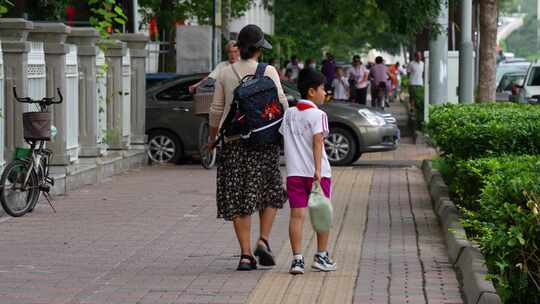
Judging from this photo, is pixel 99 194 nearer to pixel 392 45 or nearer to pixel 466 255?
pixel 466 255

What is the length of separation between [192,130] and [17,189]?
8.86 metres

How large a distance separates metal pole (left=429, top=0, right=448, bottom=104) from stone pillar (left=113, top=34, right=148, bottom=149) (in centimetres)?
696

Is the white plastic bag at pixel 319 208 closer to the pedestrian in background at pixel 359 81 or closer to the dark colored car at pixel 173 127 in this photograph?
the dark colored car at pixel 173 127

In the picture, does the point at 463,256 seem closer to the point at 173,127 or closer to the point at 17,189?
the point at 17,189

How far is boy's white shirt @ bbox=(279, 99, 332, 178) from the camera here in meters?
10.2

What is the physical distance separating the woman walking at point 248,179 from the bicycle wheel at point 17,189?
3531 mm

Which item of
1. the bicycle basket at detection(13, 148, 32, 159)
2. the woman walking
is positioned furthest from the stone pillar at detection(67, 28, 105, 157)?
the woman walking

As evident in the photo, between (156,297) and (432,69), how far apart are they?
63.4 feet

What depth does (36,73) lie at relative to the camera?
15594 mm

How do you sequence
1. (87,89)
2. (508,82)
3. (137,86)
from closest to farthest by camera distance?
(87,89) → (137,86) → (508,82)

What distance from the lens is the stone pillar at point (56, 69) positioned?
1623 cm

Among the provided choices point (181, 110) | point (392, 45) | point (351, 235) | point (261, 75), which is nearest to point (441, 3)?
point (181, 110)

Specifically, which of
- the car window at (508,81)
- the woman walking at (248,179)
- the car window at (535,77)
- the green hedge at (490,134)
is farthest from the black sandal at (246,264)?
the car window at (508,81)

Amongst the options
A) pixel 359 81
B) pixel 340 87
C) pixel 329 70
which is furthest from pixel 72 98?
pixel 329 70
